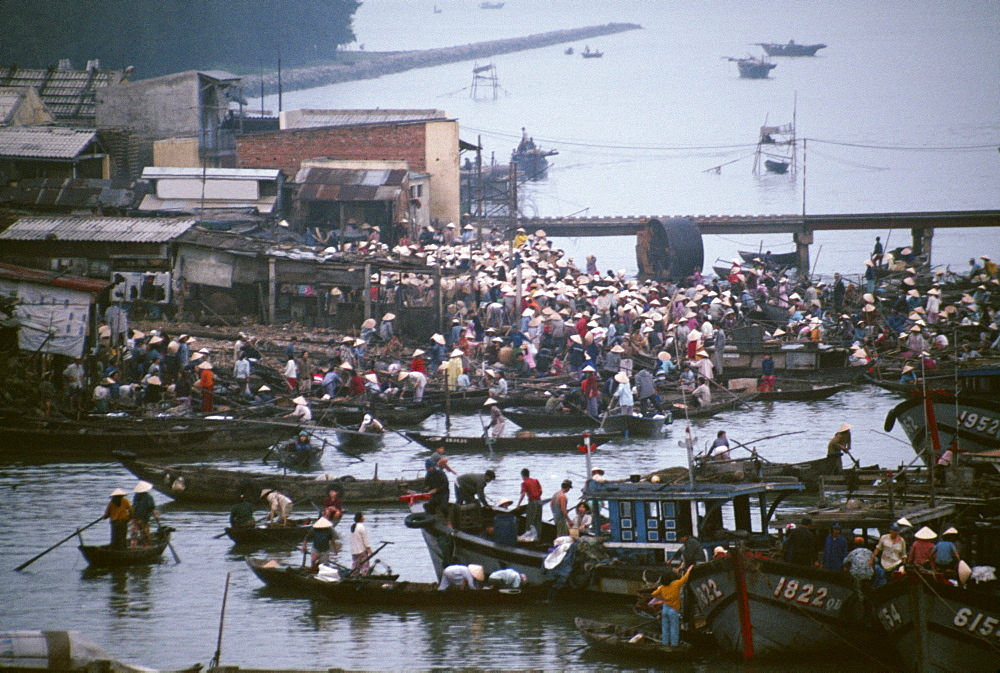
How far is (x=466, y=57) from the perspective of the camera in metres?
186

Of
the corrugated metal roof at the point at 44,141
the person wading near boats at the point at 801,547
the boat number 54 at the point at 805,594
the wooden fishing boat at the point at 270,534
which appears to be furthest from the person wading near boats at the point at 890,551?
the corrugated metal roof at the point at 44,141

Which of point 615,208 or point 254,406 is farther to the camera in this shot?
point 615,208

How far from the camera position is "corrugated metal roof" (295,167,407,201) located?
150 ft

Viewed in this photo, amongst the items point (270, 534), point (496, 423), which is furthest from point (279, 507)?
point (496, 423)

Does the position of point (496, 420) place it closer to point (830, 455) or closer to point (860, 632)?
point (830, 455)

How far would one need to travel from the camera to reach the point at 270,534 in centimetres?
2028

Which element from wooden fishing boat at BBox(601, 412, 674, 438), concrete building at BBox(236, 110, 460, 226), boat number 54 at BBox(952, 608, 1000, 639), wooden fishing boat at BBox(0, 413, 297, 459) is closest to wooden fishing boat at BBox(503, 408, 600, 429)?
wooden fishing boat at BBox(601, 412, 674, 438)

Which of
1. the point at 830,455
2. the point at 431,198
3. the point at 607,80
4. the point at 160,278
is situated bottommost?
the point at 830,455

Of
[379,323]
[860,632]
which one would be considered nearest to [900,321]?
[379,323]

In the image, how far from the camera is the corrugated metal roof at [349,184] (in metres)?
45.7

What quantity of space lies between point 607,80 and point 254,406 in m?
165

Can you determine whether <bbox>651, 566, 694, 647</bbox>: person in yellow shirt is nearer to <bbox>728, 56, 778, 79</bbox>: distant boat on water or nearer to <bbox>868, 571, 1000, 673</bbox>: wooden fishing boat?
<bbox>868, 571, 1000, 673</bbox>: wooden fishing boat

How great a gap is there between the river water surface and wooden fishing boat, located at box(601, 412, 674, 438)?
3.75 ft

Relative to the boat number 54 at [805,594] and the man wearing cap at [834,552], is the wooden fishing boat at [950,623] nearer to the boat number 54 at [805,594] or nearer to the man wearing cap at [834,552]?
the boat number 54 at [805,594]
